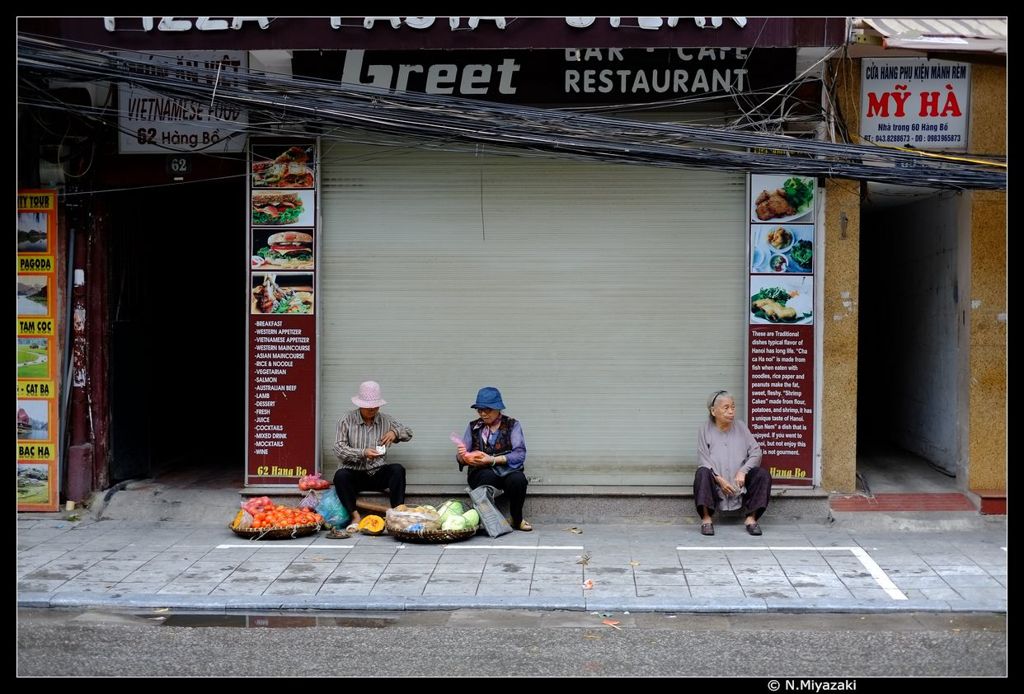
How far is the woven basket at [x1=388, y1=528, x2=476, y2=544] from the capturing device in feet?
27.5

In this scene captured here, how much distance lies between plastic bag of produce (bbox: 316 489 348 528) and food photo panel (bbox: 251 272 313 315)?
181 centimetres

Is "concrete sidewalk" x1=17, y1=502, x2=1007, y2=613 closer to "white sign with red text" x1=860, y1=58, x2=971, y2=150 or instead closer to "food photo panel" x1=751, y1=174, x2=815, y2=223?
"food photo panel" x1=751, y1=174, x2=815, y2=223

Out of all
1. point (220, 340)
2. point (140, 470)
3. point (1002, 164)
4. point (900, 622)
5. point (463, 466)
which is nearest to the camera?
point (900, 622)

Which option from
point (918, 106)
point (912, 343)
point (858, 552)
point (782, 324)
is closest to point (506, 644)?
point (858, 552)

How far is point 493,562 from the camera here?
25.9 feet

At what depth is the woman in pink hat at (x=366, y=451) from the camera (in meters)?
8.95

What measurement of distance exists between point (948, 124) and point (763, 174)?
179cm

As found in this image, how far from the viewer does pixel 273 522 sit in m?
8.62

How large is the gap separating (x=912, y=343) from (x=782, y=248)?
2.88 metres

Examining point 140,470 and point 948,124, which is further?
point 140,470

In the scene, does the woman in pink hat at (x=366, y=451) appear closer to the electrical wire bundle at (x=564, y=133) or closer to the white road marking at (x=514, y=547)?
the white road marking at (x=514, y=547)

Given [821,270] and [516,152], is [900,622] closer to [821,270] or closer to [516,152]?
[821,270]

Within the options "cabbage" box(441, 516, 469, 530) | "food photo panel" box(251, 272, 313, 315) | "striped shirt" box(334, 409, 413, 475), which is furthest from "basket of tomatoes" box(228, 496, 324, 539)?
"food photo panel" box(251, 272, 313, 315)

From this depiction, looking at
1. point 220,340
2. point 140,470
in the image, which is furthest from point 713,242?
point 220,340
